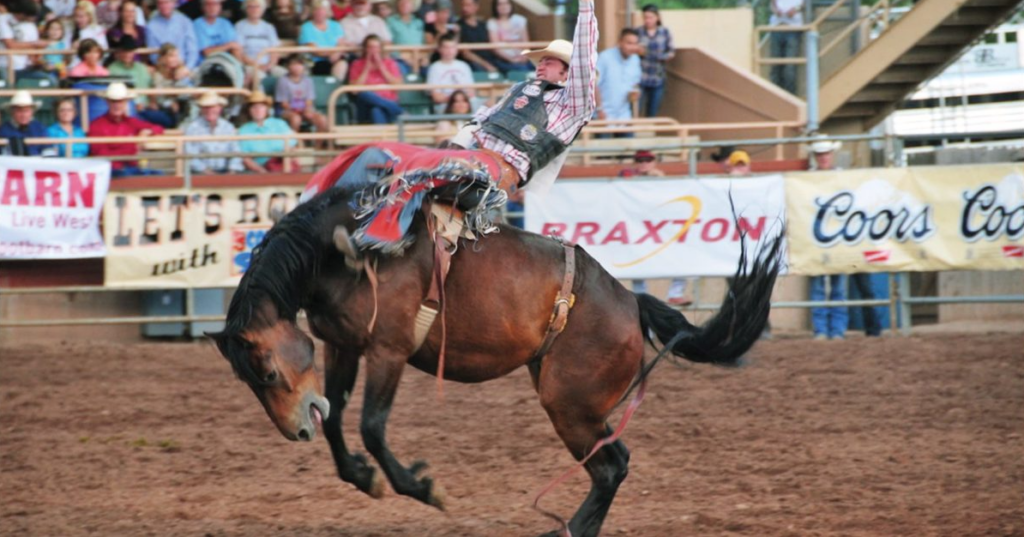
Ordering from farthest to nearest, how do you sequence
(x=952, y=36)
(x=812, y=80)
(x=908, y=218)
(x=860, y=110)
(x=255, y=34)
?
(x=860, y=110)
(x=952, y=36)
(x=255, y=34)
(x=812, y=80)
(x=908, y=218)

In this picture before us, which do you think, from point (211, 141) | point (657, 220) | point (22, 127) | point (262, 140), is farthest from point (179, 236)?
point (657, 220)

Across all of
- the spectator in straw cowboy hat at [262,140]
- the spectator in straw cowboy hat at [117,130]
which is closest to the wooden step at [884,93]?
the spectator in straw cowboy hat at [262,140]

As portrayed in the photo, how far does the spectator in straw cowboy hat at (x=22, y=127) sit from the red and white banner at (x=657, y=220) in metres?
4.10

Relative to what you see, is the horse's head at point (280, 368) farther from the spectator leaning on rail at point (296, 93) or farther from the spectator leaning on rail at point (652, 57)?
the spectator leaning on rail at point (652, 57)

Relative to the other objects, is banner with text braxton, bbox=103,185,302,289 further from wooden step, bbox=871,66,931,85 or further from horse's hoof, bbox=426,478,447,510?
wooden step, bbox=871,66,931,85

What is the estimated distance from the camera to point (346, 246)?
18.1ft

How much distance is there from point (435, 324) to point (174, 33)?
317 inches

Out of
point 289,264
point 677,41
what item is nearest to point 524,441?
point 289,264

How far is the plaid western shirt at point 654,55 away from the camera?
1364 centimetres

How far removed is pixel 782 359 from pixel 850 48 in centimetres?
571

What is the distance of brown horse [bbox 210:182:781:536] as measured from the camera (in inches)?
220

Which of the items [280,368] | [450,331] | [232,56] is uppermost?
[232,56]

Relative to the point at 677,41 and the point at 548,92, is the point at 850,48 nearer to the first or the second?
the point at 677,41

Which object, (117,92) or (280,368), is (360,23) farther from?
(280,368)
